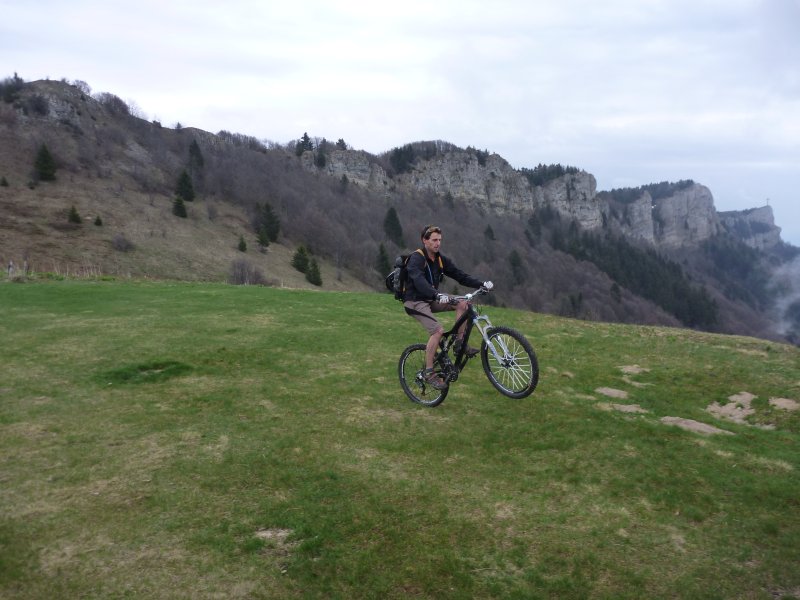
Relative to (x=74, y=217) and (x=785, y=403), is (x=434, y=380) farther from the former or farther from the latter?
(x=74, y=217)

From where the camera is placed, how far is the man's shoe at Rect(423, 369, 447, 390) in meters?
8.53

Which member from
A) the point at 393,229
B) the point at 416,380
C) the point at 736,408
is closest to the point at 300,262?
the point at 393,229

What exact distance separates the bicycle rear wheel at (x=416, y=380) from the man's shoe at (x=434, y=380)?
128 mm

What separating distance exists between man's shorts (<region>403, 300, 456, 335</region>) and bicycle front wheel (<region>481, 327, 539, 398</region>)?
85 centimetres

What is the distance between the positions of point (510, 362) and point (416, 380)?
70.8 inches

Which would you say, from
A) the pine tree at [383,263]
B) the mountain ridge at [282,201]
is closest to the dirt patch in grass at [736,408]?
the mountain ridge at [282,201]

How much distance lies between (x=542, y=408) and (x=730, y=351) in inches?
398

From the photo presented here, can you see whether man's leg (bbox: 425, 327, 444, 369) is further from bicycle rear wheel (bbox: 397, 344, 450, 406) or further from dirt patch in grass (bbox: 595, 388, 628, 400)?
dirt patch in grass (bbox: 595, 388, 628, 400)

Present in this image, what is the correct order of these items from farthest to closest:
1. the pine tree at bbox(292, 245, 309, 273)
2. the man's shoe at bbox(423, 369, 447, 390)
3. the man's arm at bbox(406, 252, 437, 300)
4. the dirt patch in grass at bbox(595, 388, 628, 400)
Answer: the pine tree at bbox(292, 245, 309, 273)
the dirt patch in grass at bbox(595, 388, 628, 400)
the man's shoe at bbox(423, 369, 447, 390)
the man's arm at bbox(406, 252, 437, 300)

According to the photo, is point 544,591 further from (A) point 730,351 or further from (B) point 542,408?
(A) point 730,351

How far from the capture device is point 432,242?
8.27m

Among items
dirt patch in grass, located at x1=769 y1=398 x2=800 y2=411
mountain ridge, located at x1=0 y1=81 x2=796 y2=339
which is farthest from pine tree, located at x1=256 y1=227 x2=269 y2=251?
dirt patch in grass, located at x1=769 y1=398 x2=800 y2=411

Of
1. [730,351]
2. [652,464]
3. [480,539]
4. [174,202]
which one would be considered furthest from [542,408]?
[174,202]

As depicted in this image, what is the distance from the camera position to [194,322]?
15508mm
